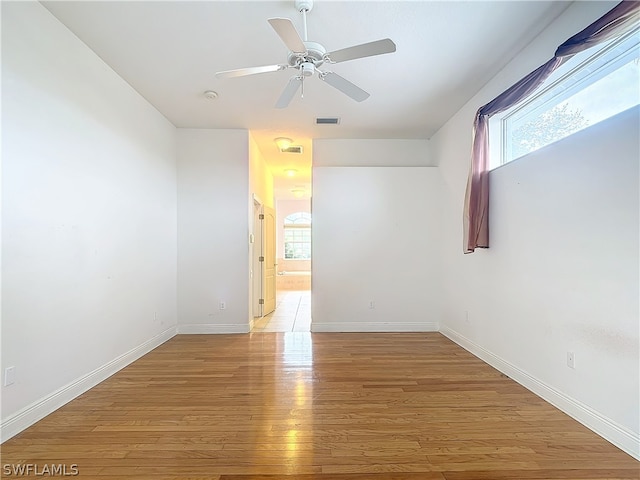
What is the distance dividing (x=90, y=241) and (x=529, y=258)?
372 centimetres

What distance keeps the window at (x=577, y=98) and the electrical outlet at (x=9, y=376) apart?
4.06 m

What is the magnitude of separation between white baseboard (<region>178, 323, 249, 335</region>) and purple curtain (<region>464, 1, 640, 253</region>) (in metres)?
3.16

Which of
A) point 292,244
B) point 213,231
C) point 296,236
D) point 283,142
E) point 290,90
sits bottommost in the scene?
point 292,244

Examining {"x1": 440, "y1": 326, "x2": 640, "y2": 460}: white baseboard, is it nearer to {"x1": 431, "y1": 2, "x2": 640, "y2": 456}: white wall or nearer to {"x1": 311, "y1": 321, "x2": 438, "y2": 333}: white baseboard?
{"x1": 431, "y1": 2, "x2": 640, "y2": 456}: white wall

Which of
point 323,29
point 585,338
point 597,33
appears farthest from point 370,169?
point 585,338

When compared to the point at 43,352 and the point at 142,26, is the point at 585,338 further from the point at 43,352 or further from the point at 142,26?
the point at 142,26

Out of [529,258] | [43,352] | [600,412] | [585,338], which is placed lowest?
[600,412]

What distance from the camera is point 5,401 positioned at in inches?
75.4

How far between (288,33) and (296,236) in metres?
9.56

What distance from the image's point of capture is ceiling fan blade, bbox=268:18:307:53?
171 cm

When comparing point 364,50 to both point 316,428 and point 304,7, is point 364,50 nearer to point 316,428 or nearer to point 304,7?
point 304,7

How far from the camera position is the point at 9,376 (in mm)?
1945

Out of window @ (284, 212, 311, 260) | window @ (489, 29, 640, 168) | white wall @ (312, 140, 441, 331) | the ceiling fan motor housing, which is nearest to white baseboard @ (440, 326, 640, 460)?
white wall @ (312, 140, 441, 331)

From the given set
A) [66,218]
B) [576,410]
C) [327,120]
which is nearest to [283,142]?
[327,120]
